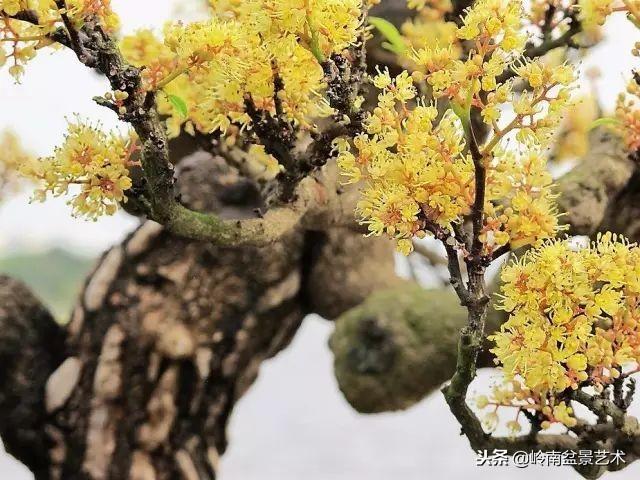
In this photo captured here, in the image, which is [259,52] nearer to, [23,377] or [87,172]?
[87,172]

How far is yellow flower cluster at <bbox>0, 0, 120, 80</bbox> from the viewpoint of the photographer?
1.80 ft

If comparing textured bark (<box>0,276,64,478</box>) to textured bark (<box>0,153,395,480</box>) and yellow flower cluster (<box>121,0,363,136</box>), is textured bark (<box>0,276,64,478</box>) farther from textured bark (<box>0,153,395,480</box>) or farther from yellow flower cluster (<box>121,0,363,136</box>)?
yellow flower cluster (<box>121,0,363,136</box>)

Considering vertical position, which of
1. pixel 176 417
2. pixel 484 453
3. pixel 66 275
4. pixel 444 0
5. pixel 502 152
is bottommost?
pixel 66 275

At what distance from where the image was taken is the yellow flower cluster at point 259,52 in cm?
54

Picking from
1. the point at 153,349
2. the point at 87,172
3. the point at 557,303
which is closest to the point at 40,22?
the point at 87,172

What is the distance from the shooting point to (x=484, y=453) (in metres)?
0.75

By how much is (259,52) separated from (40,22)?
0.17 m

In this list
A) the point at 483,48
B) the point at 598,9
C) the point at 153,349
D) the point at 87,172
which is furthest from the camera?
the point at 153,349

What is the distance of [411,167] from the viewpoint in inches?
21.7

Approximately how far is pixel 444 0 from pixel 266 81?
0.60 meters

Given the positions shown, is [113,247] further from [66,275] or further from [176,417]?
[66,275]

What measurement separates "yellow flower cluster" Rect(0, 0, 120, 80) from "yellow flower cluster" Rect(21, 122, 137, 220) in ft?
0.22

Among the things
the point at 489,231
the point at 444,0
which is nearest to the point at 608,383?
the point at 489,231

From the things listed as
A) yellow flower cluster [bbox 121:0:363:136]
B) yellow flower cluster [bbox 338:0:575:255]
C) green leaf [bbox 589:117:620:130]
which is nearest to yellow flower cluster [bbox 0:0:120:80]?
yellow flower cluster [bbox 121:0:363:136]
